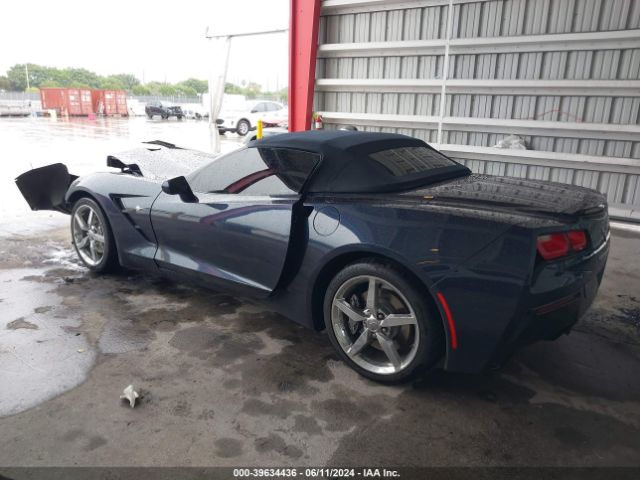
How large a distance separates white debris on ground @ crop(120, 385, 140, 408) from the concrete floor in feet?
0.15

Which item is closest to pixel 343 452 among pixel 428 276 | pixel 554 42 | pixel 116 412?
pixel 428 276

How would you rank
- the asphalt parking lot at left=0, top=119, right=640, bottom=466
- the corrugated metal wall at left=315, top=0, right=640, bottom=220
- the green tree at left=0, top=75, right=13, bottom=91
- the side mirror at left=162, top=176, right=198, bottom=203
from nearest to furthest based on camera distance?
the asphalt parking lot at left=0, top=119, right=640, bottom=466 → the side mirror at left=162, top=176, right=198, bottom=203 → the corrugated metal wall at left=315, top=0, right=640, bottom=220 → the green tree at left=0, top=75, right=13, bottom=91

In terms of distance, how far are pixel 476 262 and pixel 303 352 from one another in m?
1.33

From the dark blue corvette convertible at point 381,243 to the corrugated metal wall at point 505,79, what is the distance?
4.56m

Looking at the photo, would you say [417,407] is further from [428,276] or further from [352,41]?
[352,41]

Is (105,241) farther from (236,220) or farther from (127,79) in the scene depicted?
(127,79)

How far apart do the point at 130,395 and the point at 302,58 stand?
7.89 m

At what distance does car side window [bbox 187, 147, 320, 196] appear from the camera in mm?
3188

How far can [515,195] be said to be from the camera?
283 cm

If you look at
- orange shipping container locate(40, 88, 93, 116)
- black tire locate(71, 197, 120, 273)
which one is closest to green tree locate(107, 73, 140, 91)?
orange shipping container locate(40, 88, 93, 116)

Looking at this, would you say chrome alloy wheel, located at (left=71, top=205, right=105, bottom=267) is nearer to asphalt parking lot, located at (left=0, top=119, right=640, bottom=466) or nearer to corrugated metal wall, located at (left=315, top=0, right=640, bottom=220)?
asphalt parking lot, located at (left=0, top=119, right=640, bottom=466)

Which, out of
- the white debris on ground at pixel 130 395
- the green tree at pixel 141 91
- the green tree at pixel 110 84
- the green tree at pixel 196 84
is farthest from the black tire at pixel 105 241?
the green tree at pixel 196 84

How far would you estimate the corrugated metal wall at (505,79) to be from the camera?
687cm

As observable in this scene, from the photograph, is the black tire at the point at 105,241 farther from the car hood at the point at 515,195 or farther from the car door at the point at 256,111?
the car door at the point at 256,111
